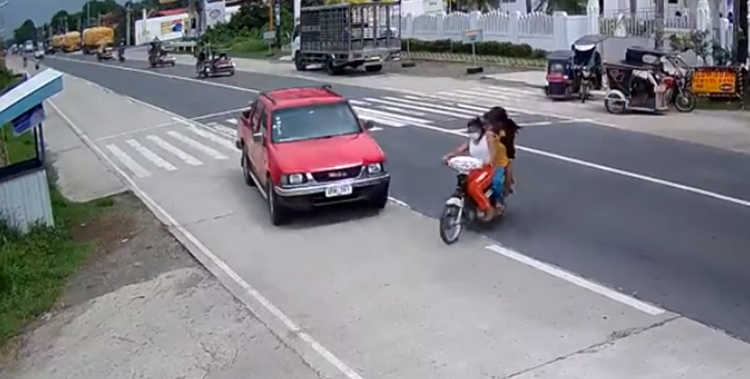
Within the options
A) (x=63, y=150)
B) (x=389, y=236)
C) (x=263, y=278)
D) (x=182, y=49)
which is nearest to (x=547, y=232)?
(x=389, y=236)

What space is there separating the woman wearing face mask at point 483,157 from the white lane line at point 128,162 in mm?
9472

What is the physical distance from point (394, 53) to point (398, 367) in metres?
38.8

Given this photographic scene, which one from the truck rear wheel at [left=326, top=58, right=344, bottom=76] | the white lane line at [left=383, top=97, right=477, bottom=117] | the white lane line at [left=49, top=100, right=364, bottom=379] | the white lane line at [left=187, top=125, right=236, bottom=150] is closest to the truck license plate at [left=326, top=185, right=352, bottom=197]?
the white lane line at [left=49, top=100, right=364, bottom=379]

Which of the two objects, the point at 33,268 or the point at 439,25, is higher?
the point at 439,25

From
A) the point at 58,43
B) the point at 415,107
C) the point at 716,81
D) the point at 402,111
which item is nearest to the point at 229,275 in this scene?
the point at 402,111

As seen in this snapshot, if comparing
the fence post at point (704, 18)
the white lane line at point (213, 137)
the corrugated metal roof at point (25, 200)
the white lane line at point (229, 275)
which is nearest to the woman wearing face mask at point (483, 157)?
the white lane line at point (229, 275)

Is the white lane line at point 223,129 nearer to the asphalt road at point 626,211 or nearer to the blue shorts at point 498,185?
the asphalt road at point 626,211

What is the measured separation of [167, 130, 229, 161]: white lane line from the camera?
69.9ft

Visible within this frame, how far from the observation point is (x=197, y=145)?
23.4 metres

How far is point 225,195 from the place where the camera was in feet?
54.4

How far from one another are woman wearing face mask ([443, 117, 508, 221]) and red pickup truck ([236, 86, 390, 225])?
1708 mm

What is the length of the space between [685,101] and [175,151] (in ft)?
41.0

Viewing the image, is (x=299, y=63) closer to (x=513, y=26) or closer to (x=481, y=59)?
(x=481, y=59)

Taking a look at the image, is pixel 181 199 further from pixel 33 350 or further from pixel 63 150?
pixel 63 150
